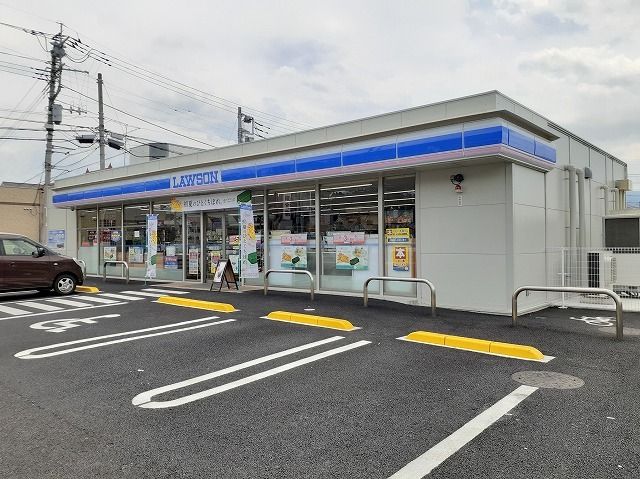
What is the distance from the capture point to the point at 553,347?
641cm

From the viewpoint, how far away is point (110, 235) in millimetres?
18641

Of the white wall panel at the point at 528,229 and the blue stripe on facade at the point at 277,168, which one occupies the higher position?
the blue stripe on facade at the point at 277,168

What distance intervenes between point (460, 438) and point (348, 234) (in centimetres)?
827

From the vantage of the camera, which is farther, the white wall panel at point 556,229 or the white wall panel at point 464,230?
the white wall panel at point 556,229

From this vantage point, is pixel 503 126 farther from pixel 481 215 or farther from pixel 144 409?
pixel 144 409

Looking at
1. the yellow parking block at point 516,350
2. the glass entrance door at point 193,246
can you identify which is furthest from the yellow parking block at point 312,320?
the glass entrance door at point 193,246

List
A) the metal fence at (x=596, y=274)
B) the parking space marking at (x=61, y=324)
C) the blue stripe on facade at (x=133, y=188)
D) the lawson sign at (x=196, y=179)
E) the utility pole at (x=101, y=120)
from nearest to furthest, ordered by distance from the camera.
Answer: the parking space marking at (x=61, y=324), the metal fence at (x=596, y=274), the lawson sign at (x=196, y=179), the blue stripe on facade at (x=133, y=188), the utility pole at (x=101, y=120)

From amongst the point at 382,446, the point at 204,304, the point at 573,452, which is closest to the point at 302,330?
the point at 204,304

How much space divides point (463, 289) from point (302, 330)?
12.5 ft

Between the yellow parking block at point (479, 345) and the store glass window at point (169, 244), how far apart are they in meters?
10.9

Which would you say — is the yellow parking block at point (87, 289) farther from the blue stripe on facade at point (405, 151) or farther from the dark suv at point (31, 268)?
the blue stripe on facade at point (405, 151)

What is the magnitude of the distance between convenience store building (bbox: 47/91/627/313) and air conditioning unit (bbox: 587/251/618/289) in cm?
80

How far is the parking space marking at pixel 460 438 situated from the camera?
120 inches

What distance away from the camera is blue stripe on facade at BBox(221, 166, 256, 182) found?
12617 mm
